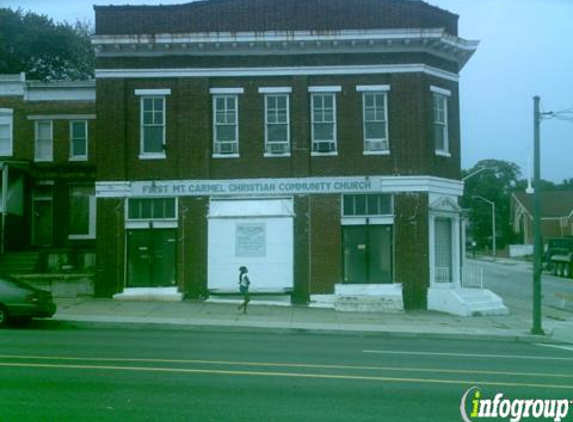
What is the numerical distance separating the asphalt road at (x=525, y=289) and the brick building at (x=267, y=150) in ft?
15.7

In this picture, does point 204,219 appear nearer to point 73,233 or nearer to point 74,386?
point 73,233

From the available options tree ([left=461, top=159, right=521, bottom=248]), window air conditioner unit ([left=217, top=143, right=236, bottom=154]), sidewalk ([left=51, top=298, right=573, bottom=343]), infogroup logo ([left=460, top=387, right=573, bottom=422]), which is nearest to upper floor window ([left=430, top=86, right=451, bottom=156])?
sidewalk ([left=51, top=298, right=573, bottom=343])

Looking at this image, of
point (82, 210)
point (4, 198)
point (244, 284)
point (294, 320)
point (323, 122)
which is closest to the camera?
point (294, 320)

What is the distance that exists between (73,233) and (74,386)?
23.4m

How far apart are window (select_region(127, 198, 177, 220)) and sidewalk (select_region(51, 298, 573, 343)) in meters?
3.18

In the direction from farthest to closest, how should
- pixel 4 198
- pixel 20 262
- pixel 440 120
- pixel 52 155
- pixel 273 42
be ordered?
pixel 52 155 < pixel 4 198 < pixel 20 262 < pixel 440 120 < pixel 273 42

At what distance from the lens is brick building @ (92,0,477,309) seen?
88.5ft

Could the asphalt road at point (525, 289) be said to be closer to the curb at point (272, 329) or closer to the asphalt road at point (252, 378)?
the curb at point (272, 329)

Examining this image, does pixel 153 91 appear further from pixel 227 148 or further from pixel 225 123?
pixel 227 148

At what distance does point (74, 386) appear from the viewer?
34.3 feet

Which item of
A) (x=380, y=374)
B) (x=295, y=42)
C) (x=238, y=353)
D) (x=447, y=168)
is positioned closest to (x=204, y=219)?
(x=295, y=42)

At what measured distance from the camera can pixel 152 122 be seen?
27.6 meters

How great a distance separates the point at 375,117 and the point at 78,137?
545 inches

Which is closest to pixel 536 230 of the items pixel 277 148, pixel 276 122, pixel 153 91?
pixel 277 148
